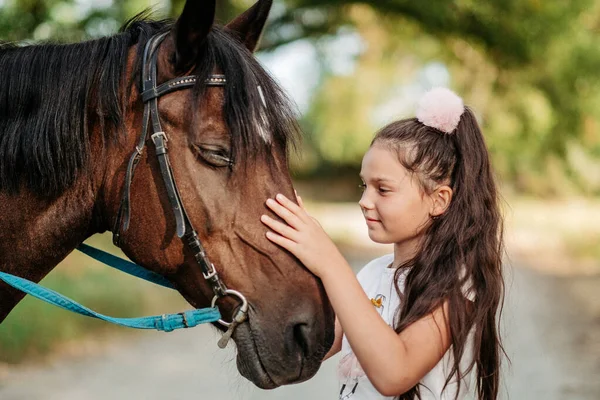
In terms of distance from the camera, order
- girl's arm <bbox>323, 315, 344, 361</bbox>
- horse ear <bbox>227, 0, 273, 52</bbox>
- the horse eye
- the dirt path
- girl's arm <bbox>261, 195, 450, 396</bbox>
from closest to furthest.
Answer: girl's arm <bbox>261, 195, 450, 396</bbox> < the horse eye < girl's arm <bbox>323, 315, 344, 361</bbox> < horse ear <bbox>227, 0, 273, 52</bbox> < the dirt path

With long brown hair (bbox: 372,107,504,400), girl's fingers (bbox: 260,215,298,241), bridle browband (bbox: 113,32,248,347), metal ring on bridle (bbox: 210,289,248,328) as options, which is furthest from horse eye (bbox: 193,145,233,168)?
long brown hair (bbox: 372,107,504,400)

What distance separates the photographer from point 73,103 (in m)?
2.09

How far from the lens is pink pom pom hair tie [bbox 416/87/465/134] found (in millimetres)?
2148

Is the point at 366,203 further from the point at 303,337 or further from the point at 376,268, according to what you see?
the point at 303,337

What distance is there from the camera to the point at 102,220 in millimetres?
2219

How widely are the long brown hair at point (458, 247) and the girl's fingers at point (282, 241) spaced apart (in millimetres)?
430

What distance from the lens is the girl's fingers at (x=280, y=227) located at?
194cm

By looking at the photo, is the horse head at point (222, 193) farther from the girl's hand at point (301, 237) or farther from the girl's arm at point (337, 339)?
the girl's arm at point (337, 339)

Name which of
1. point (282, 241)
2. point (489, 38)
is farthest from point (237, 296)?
point (489, 38)

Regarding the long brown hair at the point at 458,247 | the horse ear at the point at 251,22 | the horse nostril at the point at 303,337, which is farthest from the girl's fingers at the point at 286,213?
the horse ear at the point at 251,22

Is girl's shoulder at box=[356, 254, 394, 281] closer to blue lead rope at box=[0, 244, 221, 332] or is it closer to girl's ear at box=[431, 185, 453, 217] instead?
girl's ear at box=[431, 185, 453, 217]

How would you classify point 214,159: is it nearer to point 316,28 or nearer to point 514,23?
point 514,23

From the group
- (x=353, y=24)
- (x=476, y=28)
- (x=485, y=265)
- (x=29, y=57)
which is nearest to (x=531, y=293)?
(x=476, y=28)

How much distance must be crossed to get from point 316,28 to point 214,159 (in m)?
10.3
